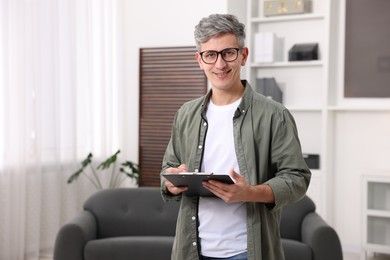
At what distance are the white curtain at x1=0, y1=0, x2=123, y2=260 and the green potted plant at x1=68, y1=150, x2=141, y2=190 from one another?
11 cm

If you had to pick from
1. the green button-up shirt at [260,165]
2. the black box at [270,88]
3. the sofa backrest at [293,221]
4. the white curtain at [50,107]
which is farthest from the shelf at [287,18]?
the green button-up shirt at [260,165]

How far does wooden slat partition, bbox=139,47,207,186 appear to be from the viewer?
20.1 ft

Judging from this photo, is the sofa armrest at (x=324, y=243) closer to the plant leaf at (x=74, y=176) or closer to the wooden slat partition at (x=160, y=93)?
the plant leaf at (x=74, y=176)

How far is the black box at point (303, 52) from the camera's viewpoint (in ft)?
18.6

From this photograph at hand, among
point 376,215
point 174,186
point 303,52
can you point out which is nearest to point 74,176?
point 303,52

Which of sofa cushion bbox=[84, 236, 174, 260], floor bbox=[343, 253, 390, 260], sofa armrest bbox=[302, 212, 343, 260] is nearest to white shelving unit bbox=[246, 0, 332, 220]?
floor bbox=[343, 253, 390, 260]

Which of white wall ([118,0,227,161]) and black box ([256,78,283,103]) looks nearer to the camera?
black box ([256,78,283,103])

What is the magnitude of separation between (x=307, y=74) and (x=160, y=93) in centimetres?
164

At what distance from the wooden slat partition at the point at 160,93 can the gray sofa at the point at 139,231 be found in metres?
1.81

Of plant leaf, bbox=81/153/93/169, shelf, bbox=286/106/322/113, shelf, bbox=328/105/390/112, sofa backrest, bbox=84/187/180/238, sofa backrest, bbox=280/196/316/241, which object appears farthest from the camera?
shelf, bbox=286/106/322/113

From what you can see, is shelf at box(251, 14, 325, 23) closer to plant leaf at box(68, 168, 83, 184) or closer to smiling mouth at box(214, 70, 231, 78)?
plant leaf at box(68, 168, 83, 184)

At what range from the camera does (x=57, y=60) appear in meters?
5.34

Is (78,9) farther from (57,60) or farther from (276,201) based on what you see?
(276,201)

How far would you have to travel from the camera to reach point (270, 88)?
5.87 metres
